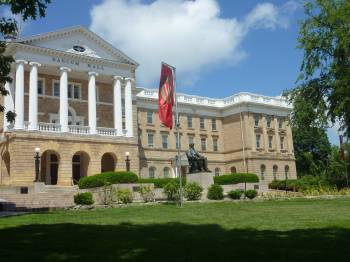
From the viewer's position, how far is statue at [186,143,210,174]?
34438mm

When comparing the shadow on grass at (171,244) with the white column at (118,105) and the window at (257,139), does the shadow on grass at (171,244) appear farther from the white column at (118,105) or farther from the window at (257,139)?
the window at (257,139)

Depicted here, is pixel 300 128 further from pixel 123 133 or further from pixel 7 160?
pixel 7 160

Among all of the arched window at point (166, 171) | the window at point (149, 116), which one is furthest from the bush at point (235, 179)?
the window at point (149, 116)

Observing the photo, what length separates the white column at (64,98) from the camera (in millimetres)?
47125

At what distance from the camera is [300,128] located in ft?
134

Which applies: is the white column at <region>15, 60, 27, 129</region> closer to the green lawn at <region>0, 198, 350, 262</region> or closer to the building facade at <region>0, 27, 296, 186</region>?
the building facade at <region>0, 27, 296, 186</region>

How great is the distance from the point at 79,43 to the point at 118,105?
25.1 feet

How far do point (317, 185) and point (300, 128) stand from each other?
21.5 feet

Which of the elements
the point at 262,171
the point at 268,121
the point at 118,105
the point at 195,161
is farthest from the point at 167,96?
the point at 268,121

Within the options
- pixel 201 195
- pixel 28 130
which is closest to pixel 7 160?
pixel 28 130

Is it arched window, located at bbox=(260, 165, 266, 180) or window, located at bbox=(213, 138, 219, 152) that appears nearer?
arched window, located at bbox=(260, 165, 266, 180)

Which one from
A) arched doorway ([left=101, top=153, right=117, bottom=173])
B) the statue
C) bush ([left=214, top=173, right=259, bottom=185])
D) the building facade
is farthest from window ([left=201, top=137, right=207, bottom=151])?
the statue

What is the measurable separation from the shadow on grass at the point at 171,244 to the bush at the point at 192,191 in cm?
1606

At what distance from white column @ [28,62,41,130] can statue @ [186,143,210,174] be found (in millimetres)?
17720
